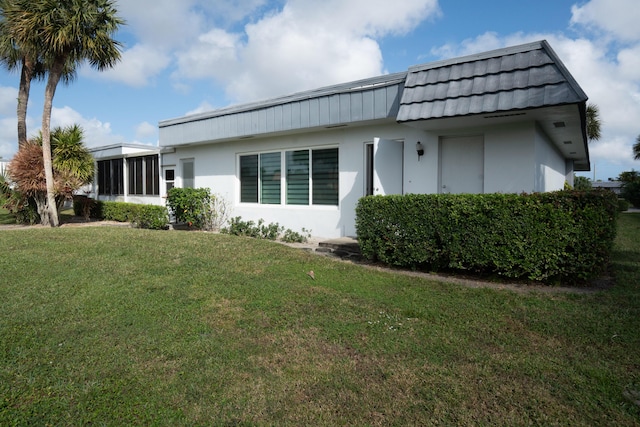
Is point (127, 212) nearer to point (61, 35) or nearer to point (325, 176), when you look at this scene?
point (61, 35)

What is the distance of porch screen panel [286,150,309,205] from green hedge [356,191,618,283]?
435 cm

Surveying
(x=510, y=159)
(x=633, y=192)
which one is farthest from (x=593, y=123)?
(x=510, y=159)

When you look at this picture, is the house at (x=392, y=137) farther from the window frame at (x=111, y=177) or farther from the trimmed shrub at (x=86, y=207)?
the window frame at (x=111, y=177)

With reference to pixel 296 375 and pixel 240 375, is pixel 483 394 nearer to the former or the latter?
pixel 296 375

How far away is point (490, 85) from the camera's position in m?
6.72

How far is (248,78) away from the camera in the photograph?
21.5 metres

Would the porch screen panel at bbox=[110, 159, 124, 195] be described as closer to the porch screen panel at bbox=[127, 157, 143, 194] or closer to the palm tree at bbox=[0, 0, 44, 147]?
the porch screen panel at bbox=[127, 157, 143, 194]

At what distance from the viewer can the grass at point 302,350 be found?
2750mm

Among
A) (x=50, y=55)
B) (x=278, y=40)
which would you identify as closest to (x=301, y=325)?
(x=50, y=55)

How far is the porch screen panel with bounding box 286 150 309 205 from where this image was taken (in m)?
10.9

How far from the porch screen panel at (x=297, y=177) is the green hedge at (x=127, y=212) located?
188 inches

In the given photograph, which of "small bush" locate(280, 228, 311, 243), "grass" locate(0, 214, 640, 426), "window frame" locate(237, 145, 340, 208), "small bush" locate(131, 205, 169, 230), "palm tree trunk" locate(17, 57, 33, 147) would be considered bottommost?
"grass" locate(0, 214, 640, 426)

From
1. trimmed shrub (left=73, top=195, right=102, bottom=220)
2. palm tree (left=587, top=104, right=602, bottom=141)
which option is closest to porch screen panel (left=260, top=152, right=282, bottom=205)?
trimmed shrub (left=73, top=195, right=102, bottom=220)

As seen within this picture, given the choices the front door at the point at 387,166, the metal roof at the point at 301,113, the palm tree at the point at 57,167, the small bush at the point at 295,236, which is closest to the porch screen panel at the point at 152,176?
the palm tree at the point at 57,167
